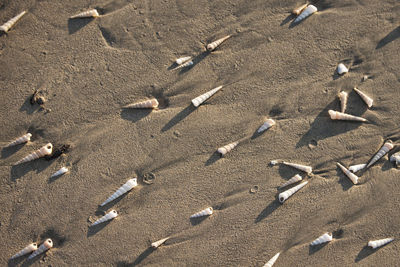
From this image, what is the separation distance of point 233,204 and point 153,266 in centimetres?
193

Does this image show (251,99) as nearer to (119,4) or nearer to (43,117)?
(119,4)

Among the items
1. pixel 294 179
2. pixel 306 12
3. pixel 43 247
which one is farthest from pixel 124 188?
pixel 306 12

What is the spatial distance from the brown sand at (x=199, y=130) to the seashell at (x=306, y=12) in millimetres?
101

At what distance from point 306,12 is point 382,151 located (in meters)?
3.03

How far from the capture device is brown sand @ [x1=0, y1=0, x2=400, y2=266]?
5816 mm

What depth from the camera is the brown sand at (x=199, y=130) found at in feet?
19.1

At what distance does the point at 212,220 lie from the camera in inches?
230

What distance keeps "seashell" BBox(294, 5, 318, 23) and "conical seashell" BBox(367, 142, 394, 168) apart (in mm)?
2883

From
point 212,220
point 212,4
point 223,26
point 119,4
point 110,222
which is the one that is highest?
point 119,4

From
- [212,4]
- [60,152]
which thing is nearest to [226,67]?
[212,4]

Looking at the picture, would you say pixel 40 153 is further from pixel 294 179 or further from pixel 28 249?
pixel 294 179

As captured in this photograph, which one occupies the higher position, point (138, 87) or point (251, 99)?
point (138, 87)

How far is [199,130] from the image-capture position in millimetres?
5949

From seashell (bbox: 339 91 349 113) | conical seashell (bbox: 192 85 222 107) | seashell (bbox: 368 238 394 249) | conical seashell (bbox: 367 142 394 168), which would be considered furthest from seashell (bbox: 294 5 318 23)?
seashell (bbox: 368 238 394 249)
